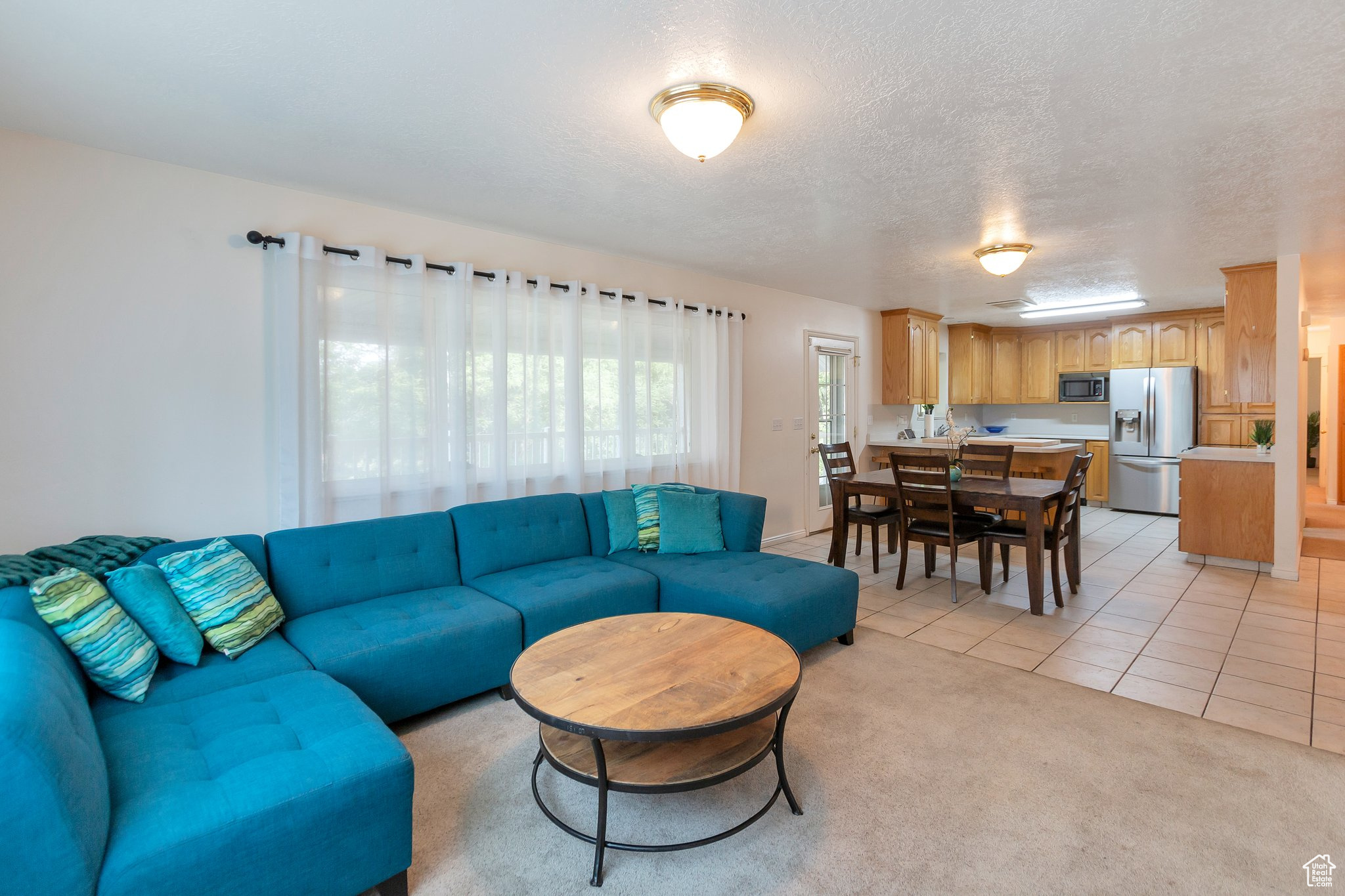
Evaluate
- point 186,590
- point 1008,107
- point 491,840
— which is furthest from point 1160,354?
point 186,590

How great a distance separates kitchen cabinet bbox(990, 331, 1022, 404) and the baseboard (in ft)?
13.6

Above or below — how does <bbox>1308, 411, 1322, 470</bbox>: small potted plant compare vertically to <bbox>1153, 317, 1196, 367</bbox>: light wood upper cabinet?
below

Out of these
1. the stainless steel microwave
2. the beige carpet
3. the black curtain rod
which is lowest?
the beige carpet

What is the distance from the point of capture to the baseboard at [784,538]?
5803mm

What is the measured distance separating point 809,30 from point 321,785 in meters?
2.42

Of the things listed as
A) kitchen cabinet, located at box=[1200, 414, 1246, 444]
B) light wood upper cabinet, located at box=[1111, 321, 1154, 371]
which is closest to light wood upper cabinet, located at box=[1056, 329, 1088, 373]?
light wood upper cabinet, located at box=[1111, 321, 1154, 371]

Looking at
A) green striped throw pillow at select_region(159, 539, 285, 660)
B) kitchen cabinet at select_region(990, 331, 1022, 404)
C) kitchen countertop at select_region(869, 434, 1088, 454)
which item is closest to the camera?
green striped throw pillow at select_region(159, 539, 285, 660)

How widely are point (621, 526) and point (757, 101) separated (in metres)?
2.45

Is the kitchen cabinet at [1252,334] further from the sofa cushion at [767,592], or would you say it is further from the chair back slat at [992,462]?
the sofa cushion at [767,592]

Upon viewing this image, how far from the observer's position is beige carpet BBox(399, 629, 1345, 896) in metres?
1.76

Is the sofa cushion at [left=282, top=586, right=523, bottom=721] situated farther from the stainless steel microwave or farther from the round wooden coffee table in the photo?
the stainless steel microwave

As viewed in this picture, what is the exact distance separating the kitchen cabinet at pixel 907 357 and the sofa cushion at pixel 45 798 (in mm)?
6944

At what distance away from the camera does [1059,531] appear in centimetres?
402

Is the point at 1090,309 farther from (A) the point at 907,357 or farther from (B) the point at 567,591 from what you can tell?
(B) the point at 567,591
